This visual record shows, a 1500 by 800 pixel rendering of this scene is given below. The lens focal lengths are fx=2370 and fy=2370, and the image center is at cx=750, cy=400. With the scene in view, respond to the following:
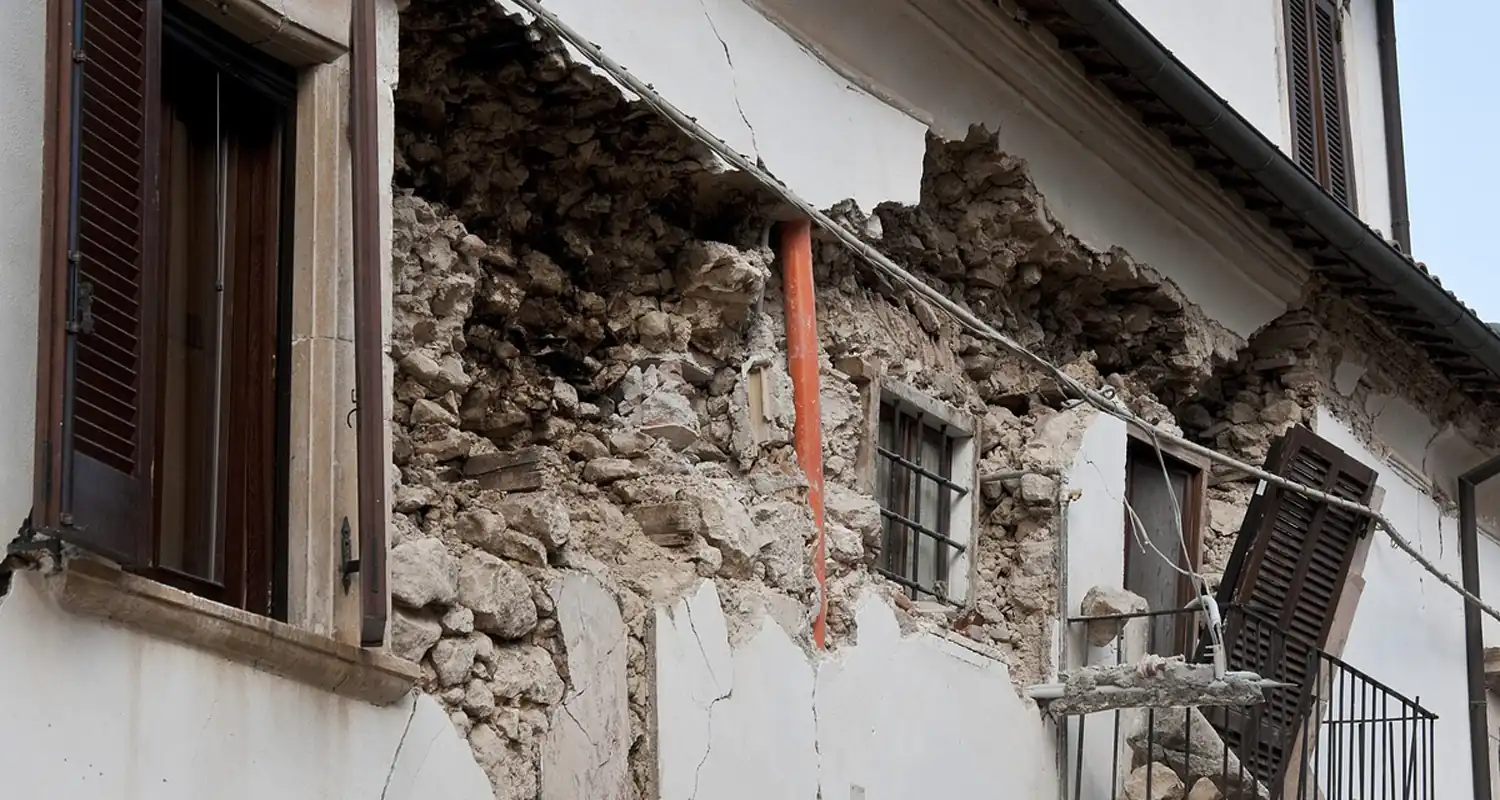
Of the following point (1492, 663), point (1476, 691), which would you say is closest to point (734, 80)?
point (1476, 691)

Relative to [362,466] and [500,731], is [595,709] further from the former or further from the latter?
[362,466]

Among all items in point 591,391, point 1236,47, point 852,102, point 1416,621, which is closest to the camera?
point 591,391

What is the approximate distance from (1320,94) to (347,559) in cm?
780

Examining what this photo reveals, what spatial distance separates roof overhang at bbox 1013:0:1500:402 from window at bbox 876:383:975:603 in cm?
133

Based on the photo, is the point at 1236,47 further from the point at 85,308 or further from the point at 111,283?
the point at 85,308

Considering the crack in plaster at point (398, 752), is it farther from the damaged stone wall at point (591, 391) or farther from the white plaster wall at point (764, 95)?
the white plaster wall at point (764, 95)

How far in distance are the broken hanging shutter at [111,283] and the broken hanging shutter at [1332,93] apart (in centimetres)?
796

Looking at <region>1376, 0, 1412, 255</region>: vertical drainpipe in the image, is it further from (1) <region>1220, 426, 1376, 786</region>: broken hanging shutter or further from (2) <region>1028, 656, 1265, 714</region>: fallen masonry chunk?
(2) <region>1028, 656, 1265, 714</region>: fallen masonry chunk

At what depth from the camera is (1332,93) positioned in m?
11.8

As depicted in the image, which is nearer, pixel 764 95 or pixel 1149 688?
pixel 764 95

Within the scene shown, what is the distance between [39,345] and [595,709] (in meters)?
1.89

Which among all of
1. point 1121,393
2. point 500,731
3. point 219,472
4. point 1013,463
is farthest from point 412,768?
point 1121,393

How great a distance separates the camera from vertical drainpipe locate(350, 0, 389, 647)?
4.86 metres

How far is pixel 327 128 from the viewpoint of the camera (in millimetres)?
5199
